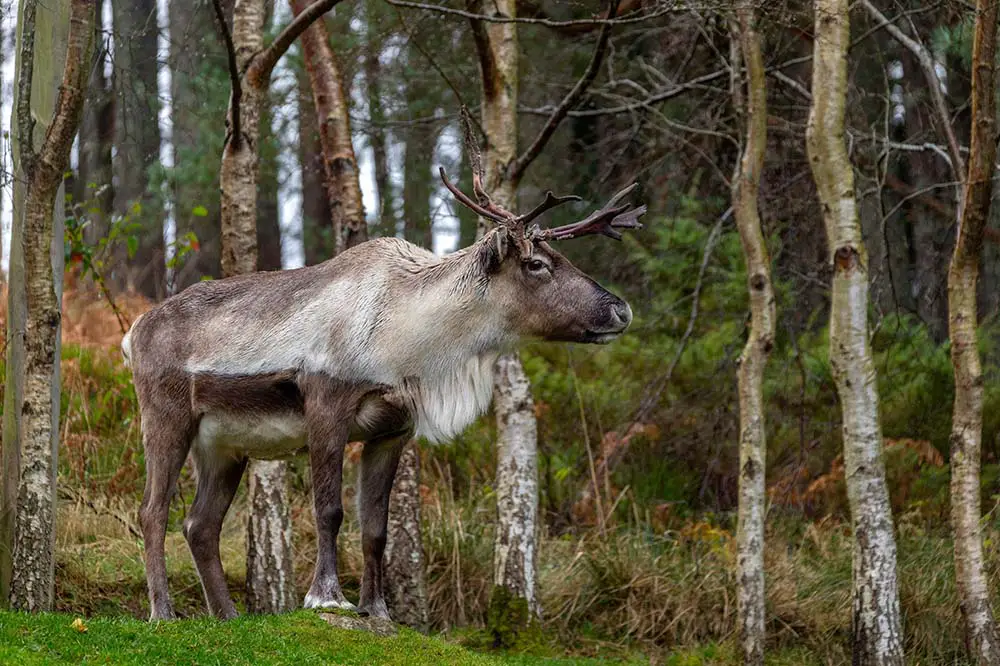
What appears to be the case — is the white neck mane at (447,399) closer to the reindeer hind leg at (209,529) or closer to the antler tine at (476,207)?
the antler tine at (476,207)

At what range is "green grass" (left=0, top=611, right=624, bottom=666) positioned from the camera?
6301 millimetres

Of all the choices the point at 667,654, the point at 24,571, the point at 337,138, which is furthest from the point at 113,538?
the point at 667,654

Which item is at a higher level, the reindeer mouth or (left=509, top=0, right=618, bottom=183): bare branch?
(left=509, top=0, right=618, bottom=183): bare branch

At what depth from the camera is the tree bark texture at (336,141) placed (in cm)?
1025

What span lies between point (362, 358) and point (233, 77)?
256cm

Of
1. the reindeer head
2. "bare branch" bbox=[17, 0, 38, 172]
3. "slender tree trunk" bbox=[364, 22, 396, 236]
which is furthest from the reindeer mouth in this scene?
"slender tree trunk" bbox=[364, 22, 396, 236]

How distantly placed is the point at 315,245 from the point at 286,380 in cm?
1474

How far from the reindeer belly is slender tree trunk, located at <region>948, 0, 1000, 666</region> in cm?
478

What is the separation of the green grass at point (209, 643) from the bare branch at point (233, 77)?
12.3 feet

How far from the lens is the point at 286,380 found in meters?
7.56

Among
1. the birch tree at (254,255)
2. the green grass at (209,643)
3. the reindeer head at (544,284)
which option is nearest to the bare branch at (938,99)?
the reindeer head at (544,284)

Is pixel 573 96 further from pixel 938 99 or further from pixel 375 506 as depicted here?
pixel 375 506

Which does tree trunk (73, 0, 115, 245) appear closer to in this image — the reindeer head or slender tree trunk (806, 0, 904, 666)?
the reindeer head

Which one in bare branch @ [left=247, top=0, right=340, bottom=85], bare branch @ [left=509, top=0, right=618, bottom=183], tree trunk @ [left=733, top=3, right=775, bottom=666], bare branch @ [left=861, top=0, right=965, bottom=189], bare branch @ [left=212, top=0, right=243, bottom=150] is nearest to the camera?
bare branch @ [left=212, top=0, right=243, bottom=150]
